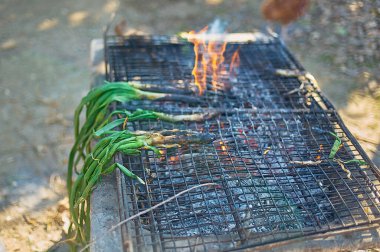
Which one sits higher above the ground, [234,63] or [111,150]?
[234,63]

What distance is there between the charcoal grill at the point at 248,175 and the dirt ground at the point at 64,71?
1.27 metres

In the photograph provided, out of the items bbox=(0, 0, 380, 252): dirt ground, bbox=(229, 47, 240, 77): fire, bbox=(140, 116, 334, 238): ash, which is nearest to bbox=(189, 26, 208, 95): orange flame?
bbox=(229, 47, 240, 77): fire

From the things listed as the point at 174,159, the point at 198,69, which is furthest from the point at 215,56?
the point at 174,159

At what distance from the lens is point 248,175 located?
2.25 metres

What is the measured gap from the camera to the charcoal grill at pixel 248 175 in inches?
77.7

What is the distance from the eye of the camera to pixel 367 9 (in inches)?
230

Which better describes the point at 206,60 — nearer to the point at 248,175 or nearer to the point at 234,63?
the point at 234,63

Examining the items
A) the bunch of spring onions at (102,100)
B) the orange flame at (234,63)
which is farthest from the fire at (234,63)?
the bunch of spring onions at (102,100)

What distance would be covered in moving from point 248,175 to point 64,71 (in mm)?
3653

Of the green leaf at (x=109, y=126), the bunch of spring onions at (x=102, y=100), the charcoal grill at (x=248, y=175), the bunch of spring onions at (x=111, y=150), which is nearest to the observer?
the charcoal grill at (x=248, y=175)

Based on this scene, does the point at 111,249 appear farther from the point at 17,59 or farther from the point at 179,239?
the point at 17,59

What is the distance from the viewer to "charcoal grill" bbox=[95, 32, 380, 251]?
1.97 meters

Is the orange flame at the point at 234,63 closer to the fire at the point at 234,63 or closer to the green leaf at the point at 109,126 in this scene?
the fire at the point at 234,63

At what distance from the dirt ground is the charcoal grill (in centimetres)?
127
